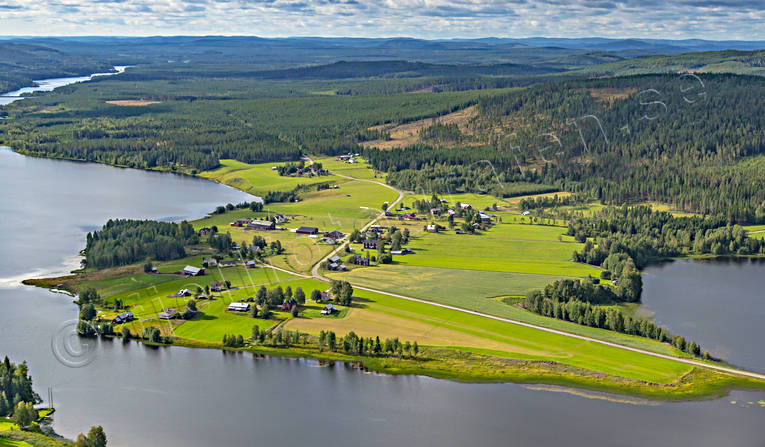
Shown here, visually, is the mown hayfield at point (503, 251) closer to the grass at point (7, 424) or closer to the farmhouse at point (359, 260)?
the farmhouse at point (359, 260)

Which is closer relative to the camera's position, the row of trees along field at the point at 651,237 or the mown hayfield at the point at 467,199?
the row of trees along field at the point at 651,237

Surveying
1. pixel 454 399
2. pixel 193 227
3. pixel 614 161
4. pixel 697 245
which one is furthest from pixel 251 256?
pixel 614 161

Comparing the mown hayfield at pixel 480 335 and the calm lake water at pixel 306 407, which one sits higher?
the mown hayfield at pixel 480 335

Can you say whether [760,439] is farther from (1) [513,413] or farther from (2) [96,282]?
(2) [96,282]

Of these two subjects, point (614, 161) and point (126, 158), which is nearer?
point (614, 161)

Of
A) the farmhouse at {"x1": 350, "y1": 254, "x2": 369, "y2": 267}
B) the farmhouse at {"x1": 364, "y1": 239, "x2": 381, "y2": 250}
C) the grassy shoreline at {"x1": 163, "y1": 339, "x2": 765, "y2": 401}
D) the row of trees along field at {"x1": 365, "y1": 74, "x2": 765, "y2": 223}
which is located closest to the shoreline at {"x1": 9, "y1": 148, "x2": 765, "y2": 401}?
the grassy shoreline at {"x1": 163, "y1": 339, "x2": 765, "y2": 401}

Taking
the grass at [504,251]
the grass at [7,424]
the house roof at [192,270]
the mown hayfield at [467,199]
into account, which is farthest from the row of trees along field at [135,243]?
the mown hayfield at [467,199]
